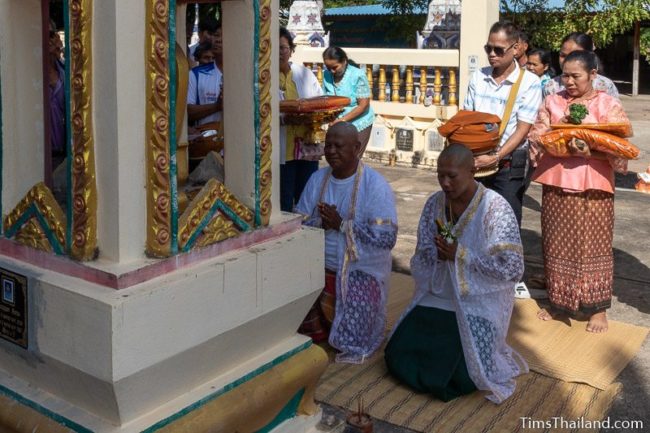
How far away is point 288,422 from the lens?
3285mm

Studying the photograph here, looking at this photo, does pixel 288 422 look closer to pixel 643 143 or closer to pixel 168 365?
pixel 168 365

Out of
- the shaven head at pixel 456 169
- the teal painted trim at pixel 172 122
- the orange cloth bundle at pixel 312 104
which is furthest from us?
the orange cloth bundle at pixel 312 104

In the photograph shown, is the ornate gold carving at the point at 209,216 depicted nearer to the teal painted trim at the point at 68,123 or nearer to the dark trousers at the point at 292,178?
the teal painted trim at the point at 68,123

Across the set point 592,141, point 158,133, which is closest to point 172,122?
point 158,133

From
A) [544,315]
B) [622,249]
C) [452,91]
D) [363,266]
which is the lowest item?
[544,315]

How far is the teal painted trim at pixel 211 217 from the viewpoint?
9.14 ft

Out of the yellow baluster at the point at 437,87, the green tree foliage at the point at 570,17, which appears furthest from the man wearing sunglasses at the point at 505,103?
the green tree foliage at the point at 570,17

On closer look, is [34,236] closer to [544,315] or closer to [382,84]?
[544,315]

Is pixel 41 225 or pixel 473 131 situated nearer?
pixel 41 225

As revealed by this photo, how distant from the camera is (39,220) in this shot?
2779 millimetres

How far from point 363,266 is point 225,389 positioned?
1757 mm

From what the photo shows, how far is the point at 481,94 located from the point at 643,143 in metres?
8.49

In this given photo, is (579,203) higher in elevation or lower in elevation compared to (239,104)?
lower

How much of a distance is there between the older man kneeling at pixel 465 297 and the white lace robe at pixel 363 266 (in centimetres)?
Answer: 32
